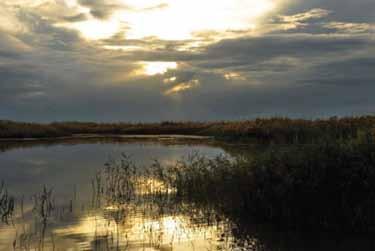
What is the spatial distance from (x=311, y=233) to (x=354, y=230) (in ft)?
3.26

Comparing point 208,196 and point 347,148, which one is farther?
point 208,196

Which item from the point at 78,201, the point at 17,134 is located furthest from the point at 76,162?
the point at 17,134

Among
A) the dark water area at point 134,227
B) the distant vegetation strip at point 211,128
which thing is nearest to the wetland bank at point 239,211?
the dark water area at point 134,227

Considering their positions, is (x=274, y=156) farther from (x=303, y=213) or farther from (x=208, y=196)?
(x=208, y=196)

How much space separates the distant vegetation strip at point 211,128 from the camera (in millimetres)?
32375

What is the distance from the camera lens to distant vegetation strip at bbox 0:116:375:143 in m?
32.4

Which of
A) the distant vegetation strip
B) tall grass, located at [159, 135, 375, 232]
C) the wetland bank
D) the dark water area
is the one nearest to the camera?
the dark water area

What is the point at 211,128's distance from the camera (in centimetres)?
5053

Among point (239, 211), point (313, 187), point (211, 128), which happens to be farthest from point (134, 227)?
point (211, 128)

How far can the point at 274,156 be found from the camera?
42.4ft

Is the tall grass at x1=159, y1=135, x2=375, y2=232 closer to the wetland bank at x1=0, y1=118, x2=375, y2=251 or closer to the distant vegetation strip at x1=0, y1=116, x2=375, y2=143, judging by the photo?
the wetland bank at x1=0, y1=118, x2=375, y2=251

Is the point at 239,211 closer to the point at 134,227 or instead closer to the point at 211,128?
the point at 134,227

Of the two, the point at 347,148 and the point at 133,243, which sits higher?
the point at 347,148

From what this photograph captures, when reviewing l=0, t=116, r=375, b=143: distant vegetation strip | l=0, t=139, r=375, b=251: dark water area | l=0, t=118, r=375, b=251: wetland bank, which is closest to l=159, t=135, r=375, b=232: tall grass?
l=0, t=118, r=375, b=251: wetland bank
